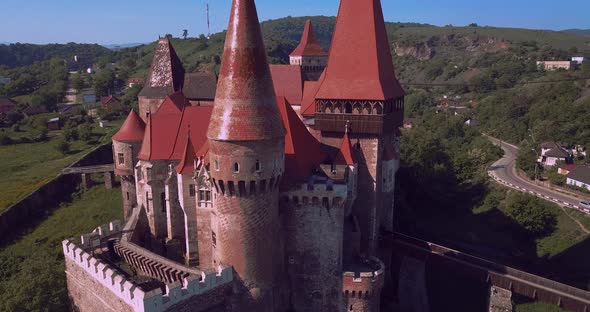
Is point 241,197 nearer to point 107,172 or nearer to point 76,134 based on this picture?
point 107,172

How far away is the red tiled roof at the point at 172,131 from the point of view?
30.2m

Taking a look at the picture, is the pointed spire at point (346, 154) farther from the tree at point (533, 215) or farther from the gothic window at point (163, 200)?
the tree at point (533, 215)

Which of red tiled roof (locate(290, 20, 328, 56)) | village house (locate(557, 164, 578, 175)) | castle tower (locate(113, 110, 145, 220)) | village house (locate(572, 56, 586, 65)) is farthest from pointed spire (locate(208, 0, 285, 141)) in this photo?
village house (locate(572, 56, 586, 65))

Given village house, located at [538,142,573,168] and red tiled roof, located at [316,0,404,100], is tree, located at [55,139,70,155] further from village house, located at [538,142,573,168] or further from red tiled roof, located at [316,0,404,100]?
village house, located at [538,142,573,168]

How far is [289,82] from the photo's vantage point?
146 feet

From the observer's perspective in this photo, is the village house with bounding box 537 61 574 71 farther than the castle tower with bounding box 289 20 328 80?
Yes

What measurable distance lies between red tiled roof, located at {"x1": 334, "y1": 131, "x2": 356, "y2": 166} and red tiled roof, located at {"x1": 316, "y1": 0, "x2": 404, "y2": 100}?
2987mm

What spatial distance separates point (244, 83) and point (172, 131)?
10013 millimetres

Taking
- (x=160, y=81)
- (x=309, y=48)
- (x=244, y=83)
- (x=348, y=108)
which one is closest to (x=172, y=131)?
(x=244, y=83)

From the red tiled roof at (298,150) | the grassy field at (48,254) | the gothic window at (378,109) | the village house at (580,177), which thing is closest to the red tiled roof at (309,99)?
the gothic window at (378,109)

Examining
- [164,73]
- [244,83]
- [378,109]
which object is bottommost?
[378,109]

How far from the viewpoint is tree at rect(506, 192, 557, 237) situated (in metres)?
48.3

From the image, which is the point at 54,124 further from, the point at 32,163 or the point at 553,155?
the point at 553,155

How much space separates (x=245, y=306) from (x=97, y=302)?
28.9ft
